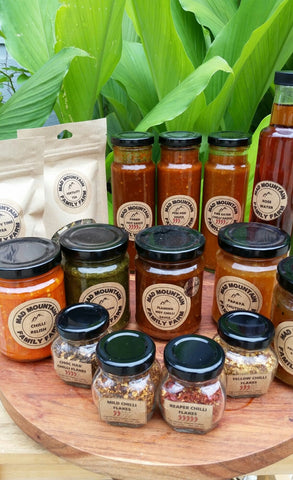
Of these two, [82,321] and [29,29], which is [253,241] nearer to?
[82,321]

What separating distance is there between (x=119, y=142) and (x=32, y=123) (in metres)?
0.27

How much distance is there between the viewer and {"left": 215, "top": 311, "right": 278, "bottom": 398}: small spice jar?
562 millimetres

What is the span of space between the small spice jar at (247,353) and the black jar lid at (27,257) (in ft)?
0.87

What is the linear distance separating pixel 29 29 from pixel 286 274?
0.95 meters

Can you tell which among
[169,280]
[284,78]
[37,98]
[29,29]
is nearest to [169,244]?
[169,280]

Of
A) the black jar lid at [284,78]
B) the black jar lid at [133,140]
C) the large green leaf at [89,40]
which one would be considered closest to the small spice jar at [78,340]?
the black jar lid at [133,140]

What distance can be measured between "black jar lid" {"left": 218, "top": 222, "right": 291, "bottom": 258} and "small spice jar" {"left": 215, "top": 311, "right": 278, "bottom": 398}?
0.31ft

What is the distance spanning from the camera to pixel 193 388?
1.73 ft

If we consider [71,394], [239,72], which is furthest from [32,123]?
[71,394]

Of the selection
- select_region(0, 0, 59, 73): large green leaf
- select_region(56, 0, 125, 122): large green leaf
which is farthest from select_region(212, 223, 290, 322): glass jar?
select_region(0, 0, 59, 73): large green leaf

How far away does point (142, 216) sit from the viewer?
2.86 ft

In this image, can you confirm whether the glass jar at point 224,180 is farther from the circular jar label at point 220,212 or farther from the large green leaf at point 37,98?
the large green leaf at point 37,98

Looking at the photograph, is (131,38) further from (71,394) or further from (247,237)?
(71,394)

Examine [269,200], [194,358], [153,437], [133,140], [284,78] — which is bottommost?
[153,437]
